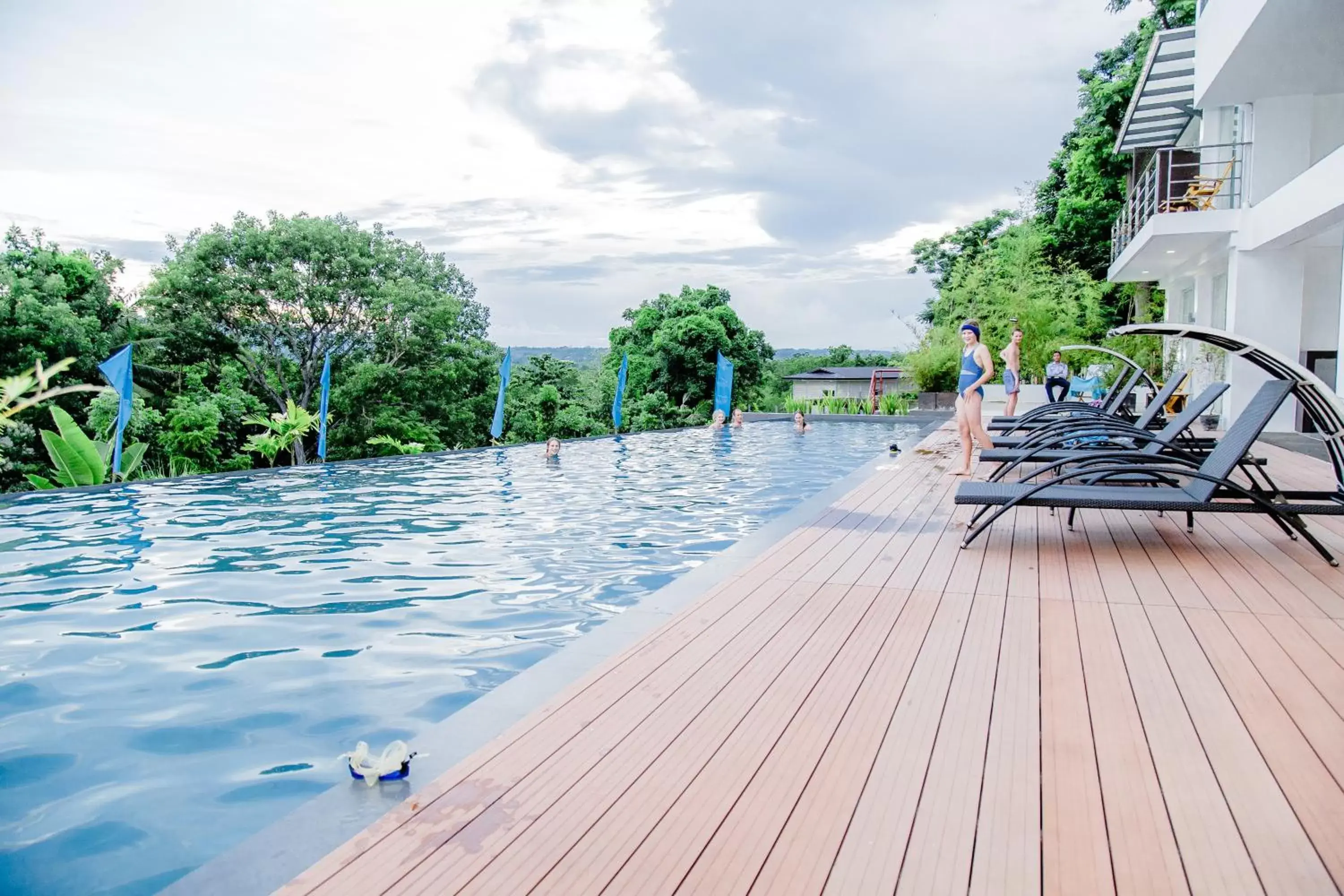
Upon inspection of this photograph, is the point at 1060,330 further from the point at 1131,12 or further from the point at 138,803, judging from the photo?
the point at 138,803

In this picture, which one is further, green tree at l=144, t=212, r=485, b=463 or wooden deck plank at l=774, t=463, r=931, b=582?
green tree at l=144, t=212, r=485, b=463

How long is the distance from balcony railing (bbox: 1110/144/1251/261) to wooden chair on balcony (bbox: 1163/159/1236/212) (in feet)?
0.05

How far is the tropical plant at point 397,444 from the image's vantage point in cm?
2631

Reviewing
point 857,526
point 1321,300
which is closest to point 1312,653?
point 857,526

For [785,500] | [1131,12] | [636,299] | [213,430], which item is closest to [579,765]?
[785,500]

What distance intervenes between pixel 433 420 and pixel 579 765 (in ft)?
92.1

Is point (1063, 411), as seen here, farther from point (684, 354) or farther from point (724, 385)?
point (684, 354)

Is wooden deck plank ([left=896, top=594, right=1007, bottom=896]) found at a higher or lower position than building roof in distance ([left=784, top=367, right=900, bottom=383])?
lower

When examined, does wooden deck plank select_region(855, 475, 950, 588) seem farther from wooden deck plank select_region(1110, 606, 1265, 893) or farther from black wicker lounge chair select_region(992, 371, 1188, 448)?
wooden deck plank select_region(1110, 606, 1265, 893)

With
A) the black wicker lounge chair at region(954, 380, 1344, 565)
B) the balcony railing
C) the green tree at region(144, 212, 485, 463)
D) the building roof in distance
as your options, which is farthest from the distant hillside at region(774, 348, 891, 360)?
the black wicker lounge chair at region(954, 380, 1344, 565)

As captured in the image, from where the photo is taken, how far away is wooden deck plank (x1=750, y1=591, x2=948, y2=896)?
1.85m

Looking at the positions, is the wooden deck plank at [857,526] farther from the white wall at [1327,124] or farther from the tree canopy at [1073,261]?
the tree canopy at [1073,261]

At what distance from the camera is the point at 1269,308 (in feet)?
46.0

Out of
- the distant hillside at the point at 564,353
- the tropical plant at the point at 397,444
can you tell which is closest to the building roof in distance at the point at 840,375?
the distant hillside at the point at 564,353
